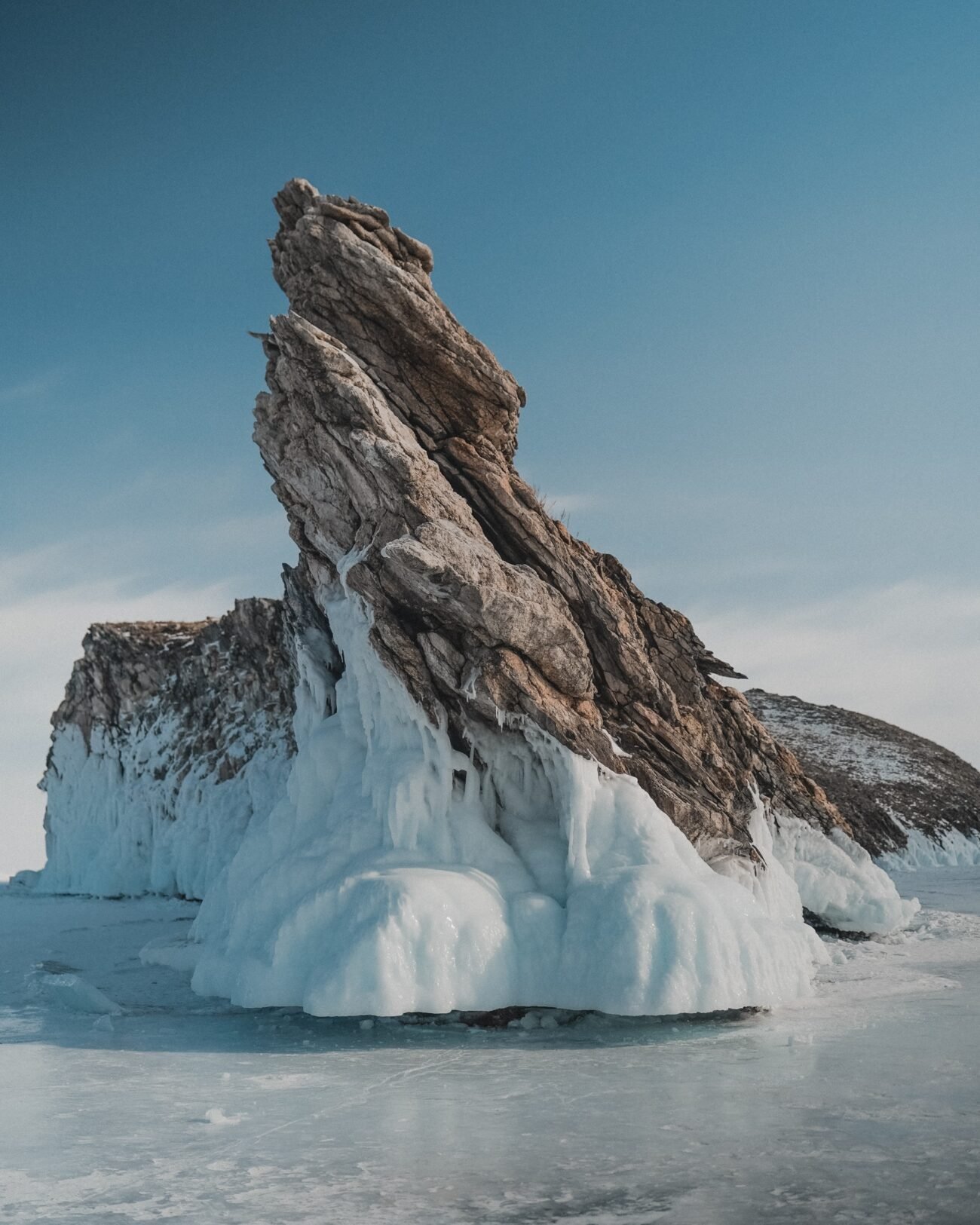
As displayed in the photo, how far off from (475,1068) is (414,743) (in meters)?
4.96

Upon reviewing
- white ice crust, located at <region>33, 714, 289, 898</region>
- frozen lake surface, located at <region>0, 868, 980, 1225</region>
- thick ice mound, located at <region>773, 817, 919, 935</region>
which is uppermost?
white ice crust, located at <region>33, 714, 289, 898</region>

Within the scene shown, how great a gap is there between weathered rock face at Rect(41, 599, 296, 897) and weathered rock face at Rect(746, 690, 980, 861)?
2529 cm

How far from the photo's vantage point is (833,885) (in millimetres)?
19000

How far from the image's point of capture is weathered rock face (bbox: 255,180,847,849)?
1389 cm

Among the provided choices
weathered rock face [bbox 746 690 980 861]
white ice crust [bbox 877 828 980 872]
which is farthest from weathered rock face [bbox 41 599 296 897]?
white ice crust [bbox 877 828 980 872]

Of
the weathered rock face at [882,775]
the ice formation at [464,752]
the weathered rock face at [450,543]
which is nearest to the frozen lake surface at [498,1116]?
the ice formation at [464,752]

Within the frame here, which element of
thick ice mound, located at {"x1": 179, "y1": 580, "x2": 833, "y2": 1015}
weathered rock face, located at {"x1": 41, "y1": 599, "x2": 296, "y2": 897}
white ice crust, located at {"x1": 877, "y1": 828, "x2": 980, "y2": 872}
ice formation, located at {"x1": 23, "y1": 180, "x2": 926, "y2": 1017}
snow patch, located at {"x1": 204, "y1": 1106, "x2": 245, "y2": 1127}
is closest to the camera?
snow patch, located at {"x1": 204, "y1": 1106, "x2": 245, "y2": 1127}

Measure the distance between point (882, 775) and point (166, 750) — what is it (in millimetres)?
34222

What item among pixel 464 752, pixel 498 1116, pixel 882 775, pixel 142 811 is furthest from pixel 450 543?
pixel 882 775

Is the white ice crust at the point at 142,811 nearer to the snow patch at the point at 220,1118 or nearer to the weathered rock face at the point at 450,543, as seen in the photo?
the weathered rock face at the point at 450,543

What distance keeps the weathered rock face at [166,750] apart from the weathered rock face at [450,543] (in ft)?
57.7

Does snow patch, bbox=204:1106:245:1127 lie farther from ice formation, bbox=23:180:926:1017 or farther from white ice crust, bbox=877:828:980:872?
white ice crust, bbox=877:828:980:872

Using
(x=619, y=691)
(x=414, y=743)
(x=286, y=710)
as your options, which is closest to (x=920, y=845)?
(x=286, y=710)

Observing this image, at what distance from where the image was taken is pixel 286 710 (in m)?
36.8
